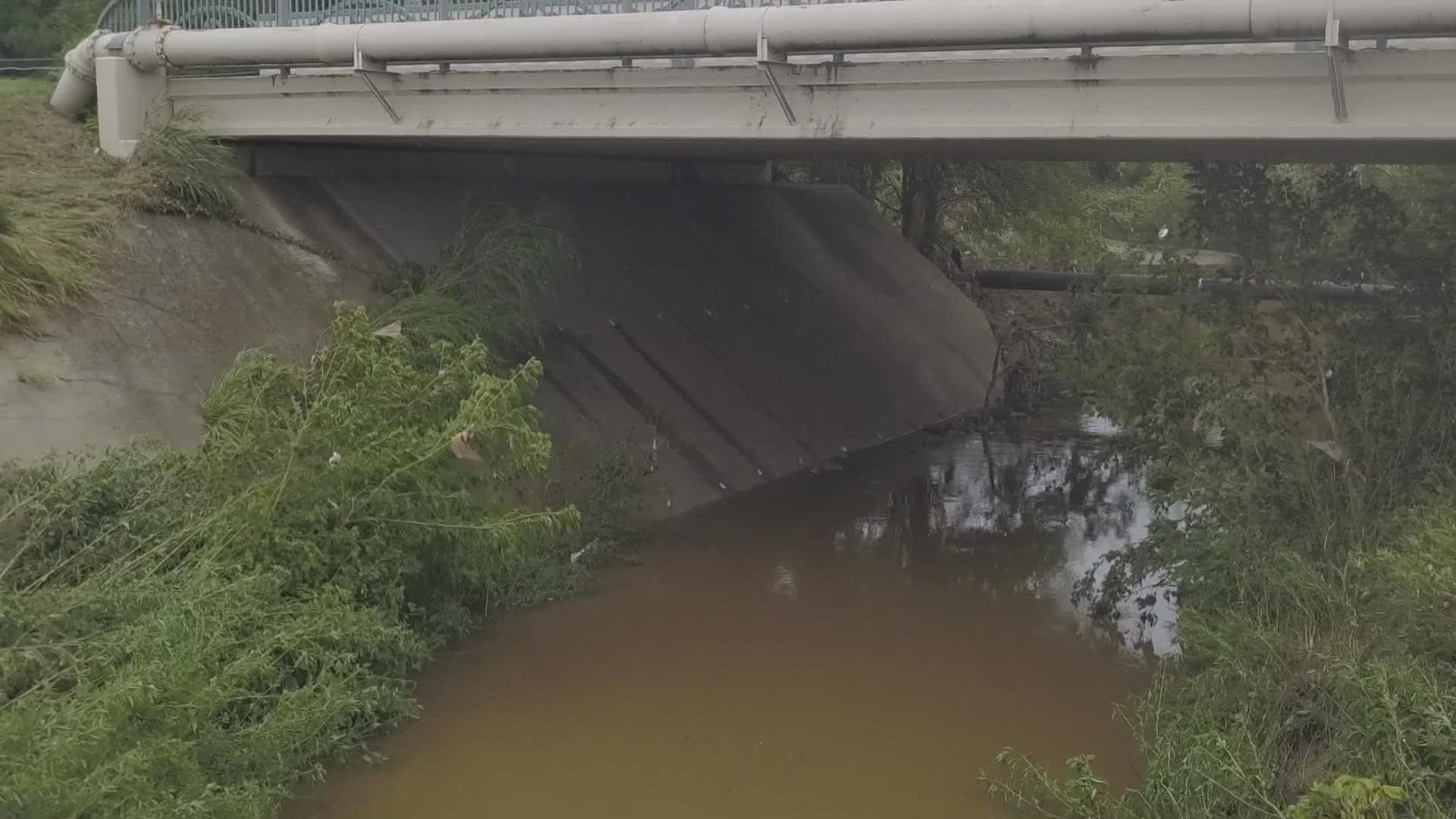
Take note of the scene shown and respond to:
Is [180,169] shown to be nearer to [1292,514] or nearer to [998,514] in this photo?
[998,514]

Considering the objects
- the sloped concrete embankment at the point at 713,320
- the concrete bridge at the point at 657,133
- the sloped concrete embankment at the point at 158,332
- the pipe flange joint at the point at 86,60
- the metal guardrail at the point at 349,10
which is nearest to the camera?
the concrete bridge at the point at 657,133

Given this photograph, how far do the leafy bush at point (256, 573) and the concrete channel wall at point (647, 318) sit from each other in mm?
1825

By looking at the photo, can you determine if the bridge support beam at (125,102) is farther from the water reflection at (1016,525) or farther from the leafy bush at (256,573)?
the water reflection at (1016,525)

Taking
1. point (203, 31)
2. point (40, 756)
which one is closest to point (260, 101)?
point (203, 31)

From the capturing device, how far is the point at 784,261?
20406 millimetres

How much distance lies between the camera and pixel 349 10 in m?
12.5

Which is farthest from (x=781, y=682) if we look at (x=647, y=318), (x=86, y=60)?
(x=86, y=60)

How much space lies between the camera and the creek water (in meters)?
7.71

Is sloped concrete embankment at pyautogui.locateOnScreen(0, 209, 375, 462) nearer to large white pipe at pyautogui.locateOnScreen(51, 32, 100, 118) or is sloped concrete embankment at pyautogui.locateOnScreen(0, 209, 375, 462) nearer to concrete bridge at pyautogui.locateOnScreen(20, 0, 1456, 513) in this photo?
concrete bridge at pyautogui.locateOnScreen(20, 0, 1456, 513)

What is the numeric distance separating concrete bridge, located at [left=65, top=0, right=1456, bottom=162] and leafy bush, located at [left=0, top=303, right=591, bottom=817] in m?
2.77

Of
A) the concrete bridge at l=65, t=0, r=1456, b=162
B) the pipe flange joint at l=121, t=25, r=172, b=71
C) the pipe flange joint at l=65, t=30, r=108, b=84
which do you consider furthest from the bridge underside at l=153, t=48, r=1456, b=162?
the pipe flange joint at l=65, t=30, r=108, b=84

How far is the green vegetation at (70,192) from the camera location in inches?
433

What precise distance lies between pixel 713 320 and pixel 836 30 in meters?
8.45

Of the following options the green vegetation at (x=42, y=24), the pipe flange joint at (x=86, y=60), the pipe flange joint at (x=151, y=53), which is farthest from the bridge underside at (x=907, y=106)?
the green vegetation at (x=42, y=24)
